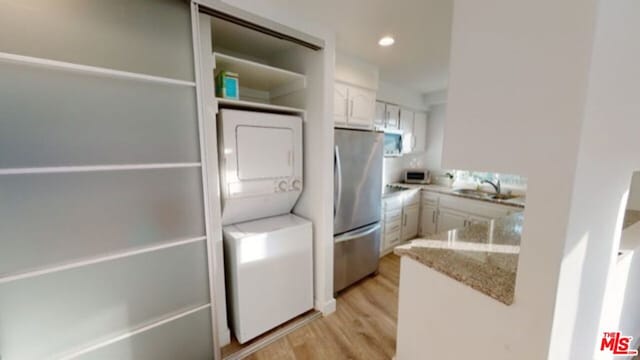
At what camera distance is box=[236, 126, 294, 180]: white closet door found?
1701 mm

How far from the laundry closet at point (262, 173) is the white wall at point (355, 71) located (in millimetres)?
501

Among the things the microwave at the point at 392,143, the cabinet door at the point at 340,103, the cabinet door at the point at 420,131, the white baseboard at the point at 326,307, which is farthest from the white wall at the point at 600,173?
the cabinet door at the point at 420,131

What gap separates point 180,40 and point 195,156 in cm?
65

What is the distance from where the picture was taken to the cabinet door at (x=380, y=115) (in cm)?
323

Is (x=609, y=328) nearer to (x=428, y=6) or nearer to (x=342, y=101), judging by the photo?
(x=428, y=6)

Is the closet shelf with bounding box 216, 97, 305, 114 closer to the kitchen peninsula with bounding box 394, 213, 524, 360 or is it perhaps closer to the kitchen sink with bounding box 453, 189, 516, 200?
the kitchen peninsula with bounding box 394, 213, 524, 360

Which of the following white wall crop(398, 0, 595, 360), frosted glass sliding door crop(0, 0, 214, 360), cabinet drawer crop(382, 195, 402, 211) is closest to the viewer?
white wall crop(398, 0, 595, 360)

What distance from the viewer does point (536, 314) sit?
765mm

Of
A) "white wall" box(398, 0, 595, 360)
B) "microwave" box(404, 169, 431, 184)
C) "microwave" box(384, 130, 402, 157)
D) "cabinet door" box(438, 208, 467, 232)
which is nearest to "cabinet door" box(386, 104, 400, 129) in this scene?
"microwave" box(384, 130, 402, 157)

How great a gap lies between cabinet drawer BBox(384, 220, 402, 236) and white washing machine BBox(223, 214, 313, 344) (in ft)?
4.96

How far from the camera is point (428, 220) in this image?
141 inches

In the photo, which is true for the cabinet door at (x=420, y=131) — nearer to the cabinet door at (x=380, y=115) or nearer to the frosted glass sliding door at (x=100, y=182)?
the cabinet door at (x=380, y=115)

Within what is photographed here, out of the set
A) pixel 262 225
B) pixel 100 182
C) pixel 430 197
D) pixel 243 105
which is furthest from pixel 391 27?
pixel 430 197

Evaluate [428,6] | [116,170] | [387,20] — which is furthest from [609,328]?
[116,170]
